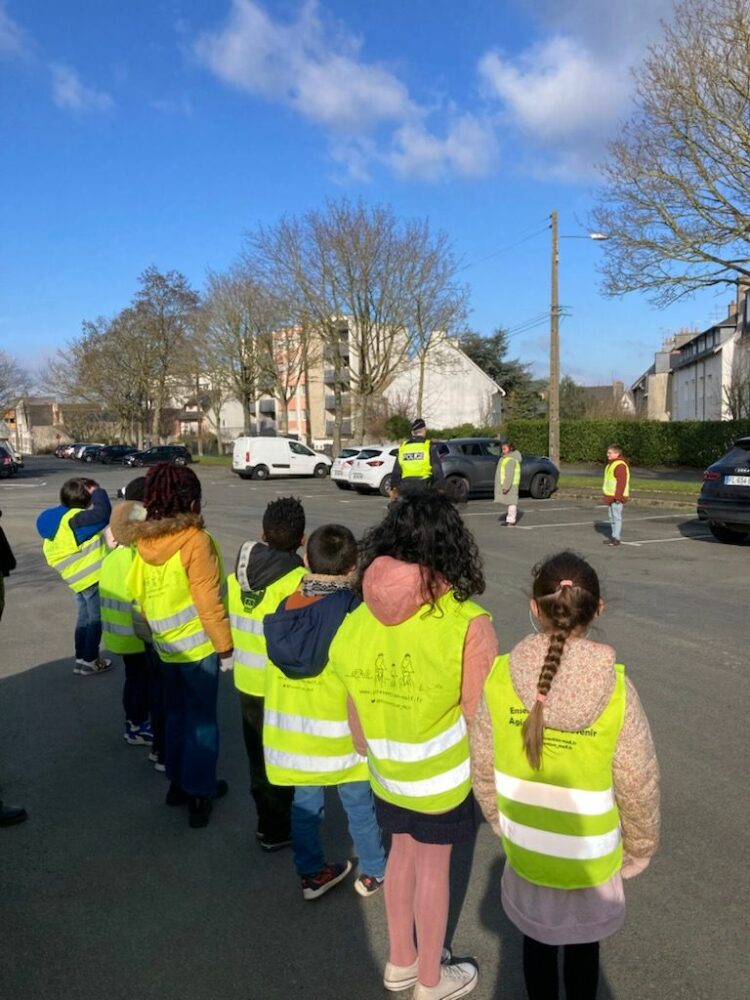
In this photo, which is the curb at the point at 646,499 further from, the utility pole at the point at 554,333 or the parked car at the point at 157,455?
the parked car at the point at 157,455

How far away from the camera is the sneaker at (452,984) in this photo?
7.95 ft

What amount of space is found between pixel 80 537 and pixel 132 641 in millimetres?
1535

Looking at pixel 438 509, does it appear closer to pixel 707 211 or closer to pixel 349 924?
pixel 349 924

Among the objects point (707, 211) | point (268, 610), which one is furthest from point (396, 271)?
point (268, 610)

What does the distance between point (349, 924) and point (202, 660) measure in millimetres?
1350

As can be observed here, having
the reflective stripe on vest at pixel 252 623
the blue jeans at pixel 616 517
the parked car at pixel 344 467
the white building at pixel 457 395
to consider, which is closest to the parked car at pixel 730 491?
the blue jeans at pixel 616 517

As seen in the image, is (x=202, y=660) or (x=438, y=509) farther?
(x=202, y=660)

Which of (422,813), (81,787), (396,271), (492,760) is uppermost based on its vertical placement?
(396,271)

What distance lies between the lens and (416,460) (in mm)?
11586

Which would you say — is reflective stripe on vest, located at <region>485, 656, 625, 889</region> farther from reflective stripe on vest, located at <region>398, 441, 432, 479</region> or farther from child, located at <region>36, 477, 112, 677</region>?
reflective stripe on vest, located at <region>398, 441, 432, 479</region>

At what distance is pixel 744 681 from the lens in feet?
18.0

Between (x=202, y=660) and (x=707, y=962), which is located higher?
(x=202, y=660)

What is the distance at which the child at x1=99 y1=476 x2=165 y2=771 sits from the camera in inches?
159

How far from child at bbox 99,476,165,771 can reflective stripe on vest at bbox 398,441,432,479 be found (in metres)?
7.13
